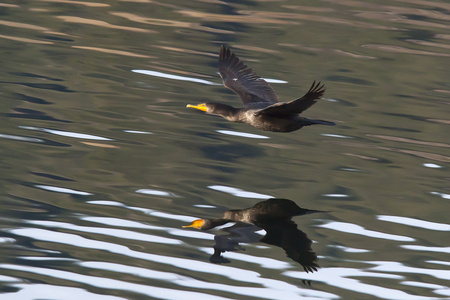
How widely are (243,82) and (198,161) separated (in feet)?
4.78

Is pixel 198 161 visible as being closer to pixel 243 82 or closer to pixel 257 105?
pixel 257 105

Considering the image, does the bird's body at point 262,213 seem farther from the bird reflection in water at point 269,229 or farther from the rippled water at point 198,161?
the rippled water at point 198,161

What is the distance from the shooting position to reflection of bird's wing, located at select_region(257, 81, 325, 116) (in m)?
6.93

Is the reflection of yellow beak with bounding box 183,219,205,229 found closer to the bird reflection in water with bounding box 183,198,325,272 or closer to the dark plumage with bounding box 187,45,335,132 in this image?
the bird reflection in water with bounding box 183,198,325,272

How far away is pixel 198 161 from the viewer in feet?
28.3

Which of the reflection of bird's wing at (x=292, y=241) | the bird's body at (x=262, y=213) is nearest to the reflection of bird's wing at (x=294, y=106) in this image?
the bird's body at (x=262, y=213)

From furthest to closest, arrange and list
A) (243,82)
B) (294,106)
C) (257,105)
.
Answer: (243,82) → (257,105) → (294,106)

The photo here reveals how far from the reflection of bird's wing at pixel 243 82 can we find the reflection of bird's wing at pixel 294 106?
124cm

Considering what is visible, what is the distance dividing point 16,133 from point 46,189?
6.27 feet

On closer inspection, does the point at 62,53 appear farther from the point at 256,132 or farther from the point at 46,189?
the point at 46,189

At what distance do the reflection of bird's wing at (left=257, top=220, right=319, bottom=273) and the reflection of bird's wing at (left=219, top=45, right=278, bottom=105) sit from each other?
243cm

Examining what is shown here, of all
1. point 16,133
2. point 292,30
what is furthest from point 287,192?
point 292,30

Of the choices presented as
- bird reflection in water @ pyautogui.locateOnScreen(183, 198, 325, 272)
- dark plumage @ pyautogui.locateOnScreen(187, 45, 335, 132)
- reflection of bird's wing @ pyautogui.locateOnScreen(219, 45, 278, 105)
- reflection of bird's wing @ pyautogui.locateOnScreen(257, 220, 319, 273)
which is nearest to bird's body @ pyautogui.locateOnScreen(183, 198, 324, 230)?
bird reflection in water @ pyautogui.locateOnScreen(183, 198, 325, 272)

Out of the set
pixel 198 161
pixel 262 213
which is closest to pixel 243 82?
pixel 198 161
